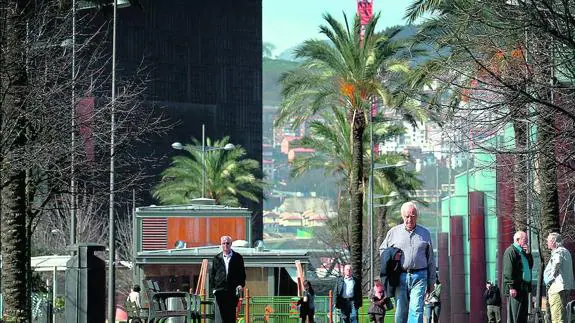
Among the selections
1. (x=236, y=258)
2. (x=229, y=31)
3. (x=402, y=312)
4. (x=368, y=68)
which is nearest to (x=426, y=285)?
(x=402, y=312)

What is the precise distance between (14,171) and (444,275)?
234 ft

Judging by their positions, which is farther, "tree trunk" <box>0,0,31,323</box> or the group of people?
"tree trunk" <box>0,0,31,323</box>

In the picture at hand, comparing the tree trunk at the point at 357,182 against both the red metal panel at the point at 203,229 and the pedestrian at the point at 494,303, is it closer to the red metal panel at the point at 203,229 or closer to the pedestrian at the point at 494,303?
the red metal panel at the point at 203,229

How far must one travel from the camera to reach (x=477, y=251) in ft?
238

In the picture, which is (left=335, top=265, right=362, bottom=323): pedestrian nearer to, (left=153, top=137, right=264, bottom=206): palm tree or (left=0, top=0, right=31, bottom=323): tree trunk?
(left=0, top=0, right=31, bottom=323): tree trunk

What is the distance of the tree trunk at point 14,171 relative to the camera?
70.6ft

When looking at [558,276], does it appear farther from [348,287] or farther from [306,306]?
[306,306]

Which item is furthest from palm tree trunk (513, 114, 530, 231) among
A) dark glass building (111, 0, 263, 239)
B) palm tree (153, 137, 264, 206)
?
dark glass building (111, 0, 263, 239)

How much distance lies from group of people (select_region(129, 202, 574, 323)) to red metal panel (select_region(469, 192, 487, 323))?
4193cm

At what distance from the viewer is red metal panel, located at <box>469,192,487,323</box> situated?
70812 mm

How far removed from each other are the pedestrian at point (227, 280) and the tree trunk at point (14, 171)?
3.37m

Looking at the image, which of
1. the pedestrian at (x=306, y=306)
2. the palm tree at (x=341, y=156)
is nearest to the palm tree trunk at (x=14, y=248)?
the pedestrian at (x=306, y=306)

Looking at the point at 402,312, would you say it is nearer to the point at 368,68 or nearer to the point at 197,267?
the point at 197,267

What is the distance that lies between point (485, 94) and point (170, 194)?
5699 centimetres
